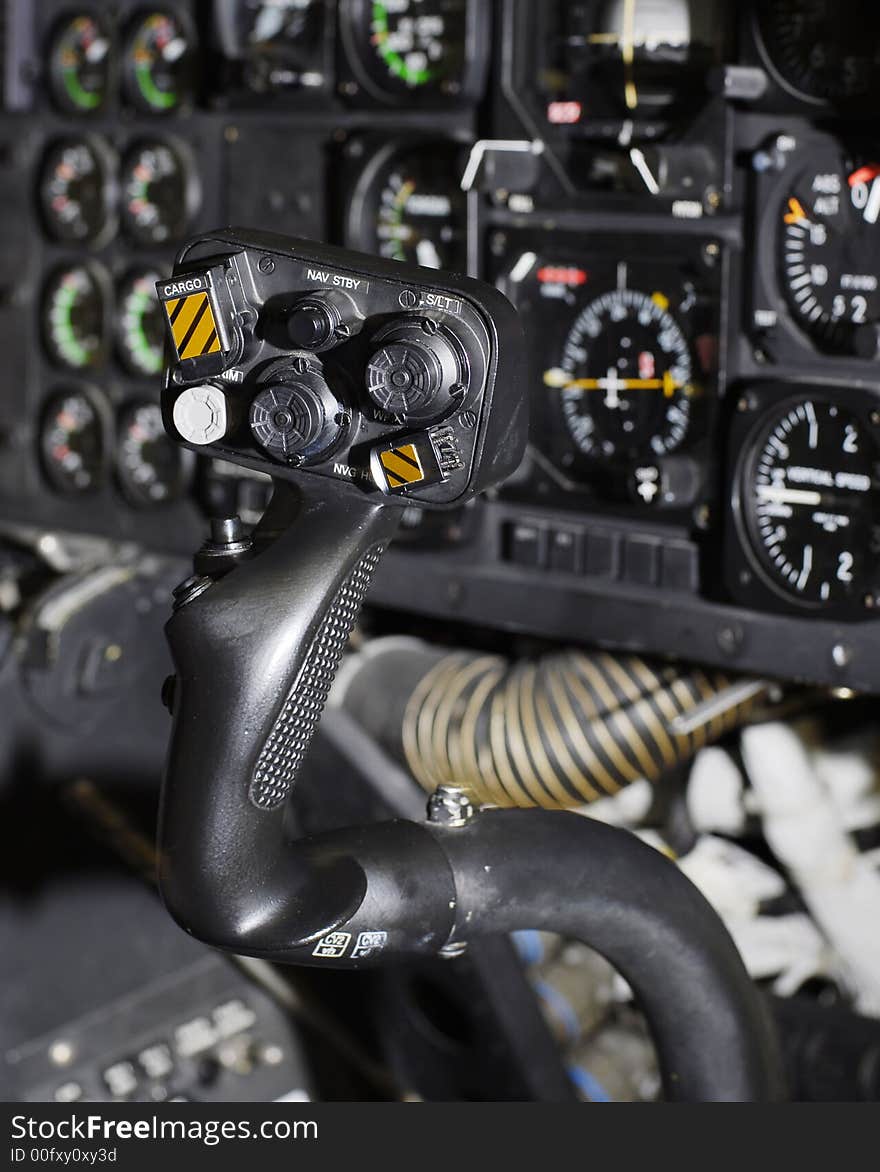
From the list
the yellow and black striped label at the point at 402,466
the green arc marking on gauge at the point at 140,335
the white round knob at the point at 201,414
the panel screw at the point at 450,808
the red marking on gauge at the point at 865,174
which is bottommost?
the panel screw at the point at 450,808

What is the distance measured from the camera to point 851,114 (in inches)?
85.8

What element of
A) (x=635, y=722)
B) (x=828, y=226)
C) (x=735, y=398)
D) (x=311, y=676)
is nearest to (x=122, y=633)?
(x=635, y=722)

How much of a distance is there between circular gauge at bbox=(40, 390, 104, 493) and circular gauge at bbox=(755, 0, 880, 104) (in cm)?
147

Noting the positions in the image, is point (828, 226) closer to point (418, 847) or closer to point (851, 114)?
point (851, 114)

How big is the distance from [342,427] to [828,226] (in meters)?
1.08

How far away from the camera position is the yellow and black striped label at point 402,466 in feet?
4.44

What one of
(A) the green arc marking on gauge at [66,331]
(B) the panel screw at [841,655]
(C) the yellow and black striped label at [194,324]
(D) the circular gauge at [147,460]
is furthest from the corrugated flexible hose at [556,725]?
(C) the yellow and black striped label at [194,324]

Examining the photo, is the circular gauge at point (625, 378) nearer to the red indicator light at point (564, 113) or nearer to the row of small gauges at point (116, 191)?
the red indicator light at point (564, 113)

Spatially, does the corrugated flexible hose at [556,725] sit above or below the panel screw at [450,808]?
below

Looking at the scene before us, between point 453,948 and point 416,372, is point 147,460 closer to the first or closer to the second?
point 453,948

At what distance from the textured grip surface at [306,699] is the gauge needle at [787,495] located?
1005 mm

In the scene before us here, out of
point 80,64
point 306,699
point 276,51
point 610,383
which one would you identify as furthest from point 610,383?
point 80,64

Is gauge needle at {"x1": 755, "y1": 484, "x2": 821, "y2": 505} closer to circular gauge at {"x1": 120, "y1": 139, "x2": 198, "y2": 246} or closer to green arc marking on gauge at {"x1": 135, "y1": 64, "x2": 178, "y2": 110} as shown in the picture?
circular gauge at {"x1": 120, "y1": 139, "x2": 198, "y2": 246}

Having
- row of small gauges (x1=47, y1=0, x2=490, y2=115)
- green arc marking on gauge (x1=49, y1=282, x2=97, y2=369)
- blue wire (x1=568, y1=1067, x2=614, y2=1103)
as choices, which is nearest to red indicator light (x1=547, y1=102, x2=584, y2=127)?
row of small gauges (x1=47, y1=0, x2=490, y2=115)
